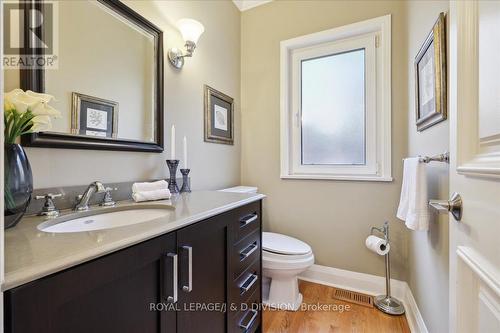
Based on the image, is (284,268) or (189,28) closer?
(189,28)

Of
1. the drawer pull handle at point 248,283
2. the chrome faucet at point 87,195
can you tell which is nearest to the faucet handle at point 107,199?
the chrome faucet at point 87,195

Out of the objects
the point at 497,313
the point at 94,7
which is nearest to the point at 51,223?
the point at 94,7

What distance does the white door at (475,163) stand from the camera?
0.46 metres

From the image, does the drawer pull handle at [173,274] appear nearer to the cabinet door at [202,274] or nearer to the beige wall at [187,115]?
the cabinet door at [202,274]

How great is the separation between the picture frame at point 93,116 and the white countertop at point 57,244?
1.32ft

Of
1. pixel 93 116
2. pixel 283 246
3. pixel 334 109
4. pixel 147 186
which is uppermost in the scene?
pixel 334 109

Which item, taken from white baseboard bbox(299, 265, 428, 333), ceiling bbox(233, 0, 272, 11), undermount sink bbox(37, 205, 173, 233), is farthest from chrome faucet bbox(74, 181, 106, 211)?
ceiling bbox(233, 0, 272, 11)

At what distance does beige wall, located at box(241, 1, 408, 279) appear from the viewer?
5.83 feet

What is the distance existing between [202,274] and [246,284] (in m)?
0.41

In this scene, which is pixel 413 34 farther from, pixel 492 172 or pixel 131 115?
pixel 131 115

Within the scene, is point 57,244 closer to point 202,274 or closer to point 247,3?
point 202,274

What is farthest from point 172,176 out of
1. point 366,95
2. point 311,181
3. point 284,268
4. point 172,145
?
point 366,95

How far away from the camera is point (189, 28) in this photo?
1464 millimetres

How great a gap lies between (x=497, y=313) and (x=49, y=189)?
1296 mm
